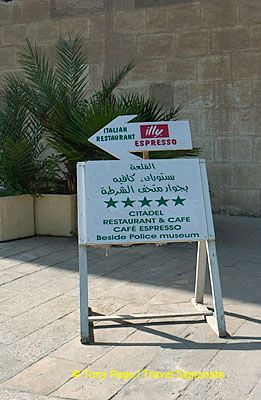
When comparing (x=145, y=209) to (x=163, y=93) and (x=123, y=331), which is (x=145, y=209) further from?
(x=163, y=93)

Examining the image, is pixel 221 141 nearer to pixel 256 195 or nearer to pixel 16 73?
pixel 256 195

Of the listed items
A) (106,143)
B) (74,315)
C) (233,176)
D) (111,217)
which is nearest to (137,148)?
(106,143)

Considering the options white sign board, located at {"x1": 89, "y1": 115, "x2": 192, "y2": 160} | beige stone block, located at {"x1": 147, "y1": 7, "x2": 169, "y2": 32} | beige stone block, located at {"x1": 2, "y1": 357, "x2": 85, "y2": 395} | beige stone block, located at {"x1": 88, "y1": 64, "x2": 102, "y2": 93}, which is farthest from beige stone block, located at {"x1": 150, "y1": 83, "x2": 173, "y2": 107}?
beige stone block, located at {"x1": 2, "y1": 357, "x2": 85, "y2": 395}

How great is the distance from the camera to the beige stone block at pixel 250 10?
9.03 metres

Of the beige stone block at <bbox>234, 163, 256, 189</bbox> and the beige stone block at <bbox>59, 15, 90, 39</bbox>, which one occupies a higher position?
the beige stone block at <bbox>59, 15, 90, 39</bbox>

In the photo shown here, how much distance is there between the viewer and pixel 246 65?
9156 millimetres

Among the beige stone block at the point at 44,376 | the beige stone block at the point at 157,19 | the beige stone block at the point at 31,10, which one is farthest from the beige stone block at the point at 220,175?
the beige stone block at the point at 44,376

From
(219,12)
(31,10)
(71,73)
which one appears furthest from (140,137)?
(31,10)

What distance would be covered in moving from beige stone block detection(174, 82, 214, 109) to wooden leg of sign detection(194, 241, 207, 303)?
17.0 ft

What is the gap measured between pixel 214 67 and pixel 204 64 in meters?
0.18

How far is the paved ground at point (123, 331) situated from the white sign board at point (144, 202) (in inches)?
28.9

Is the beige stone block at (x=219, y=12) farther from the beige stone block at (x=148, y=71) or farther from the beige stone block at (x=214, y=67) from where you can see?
the beige stone block at (x=148, y=71)

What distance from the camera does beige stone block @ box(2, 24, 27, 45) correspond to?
10953 mm

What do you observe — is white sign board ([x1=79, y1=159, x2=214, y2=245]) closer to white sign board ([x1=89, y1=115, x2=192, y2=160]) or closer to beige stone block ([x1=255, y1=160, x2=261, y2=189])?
white sign board ([x1=89, y1=115, x2=192, y2=160])
